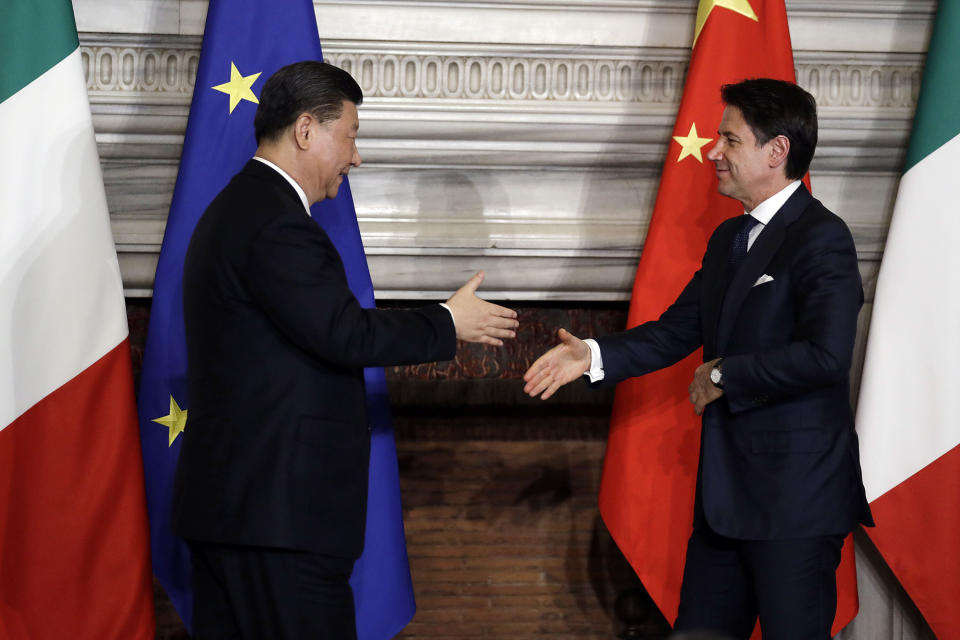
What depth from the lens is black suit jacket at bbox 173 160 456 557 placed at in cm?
164

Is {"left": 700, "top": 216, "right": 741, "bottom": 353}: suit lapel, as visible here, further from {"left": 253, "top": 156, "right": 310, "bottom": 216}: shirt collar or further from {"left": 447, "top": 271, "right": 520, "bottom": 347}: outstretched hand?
{"left": 253, "top": 156, "right": 310, "bottom": 216}: shirt collar

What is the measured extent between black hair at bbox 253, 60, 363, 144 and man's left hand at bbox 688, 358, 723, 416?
2.76 feet

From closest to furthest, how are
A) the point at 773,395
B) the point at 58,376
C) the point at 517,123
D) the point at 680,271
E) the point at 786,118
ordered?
the point at 773,395, the point at 786,118, the point at 58,376, the point at 680,271, the point at 517,123

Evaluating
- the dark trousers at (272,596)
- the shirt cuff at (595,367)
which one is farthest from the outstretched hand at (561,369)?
the dark trousers at (272,596)

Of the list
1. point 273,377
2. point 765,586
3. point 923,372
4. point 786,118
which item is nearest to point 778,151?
point 786,118

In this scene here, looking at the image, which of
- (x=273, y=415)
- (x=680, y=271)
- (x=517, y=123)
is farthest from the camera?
(x=517, y=123)

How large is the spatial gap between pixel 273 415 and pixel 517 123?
1.13 m

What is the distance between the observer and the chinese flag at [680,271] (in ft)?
7.68

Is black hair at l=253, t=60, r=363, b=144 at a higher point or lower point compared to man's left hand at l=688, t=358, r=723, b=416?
higher

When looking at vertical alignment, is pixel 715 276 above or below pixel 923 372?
above

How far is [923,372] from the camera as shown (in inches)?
88.7

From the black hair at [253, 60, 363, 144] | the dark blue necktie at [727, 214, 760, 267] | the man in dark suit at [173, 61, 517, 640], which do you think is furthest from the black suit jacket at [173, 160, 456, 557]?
the dark blue necktie at [727, 214, 760, 267]

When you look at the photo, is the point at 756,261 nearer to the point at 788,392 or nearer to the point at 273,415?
the point at 788,392

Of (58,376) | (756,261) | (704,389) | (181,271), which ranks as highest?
(756,261)
